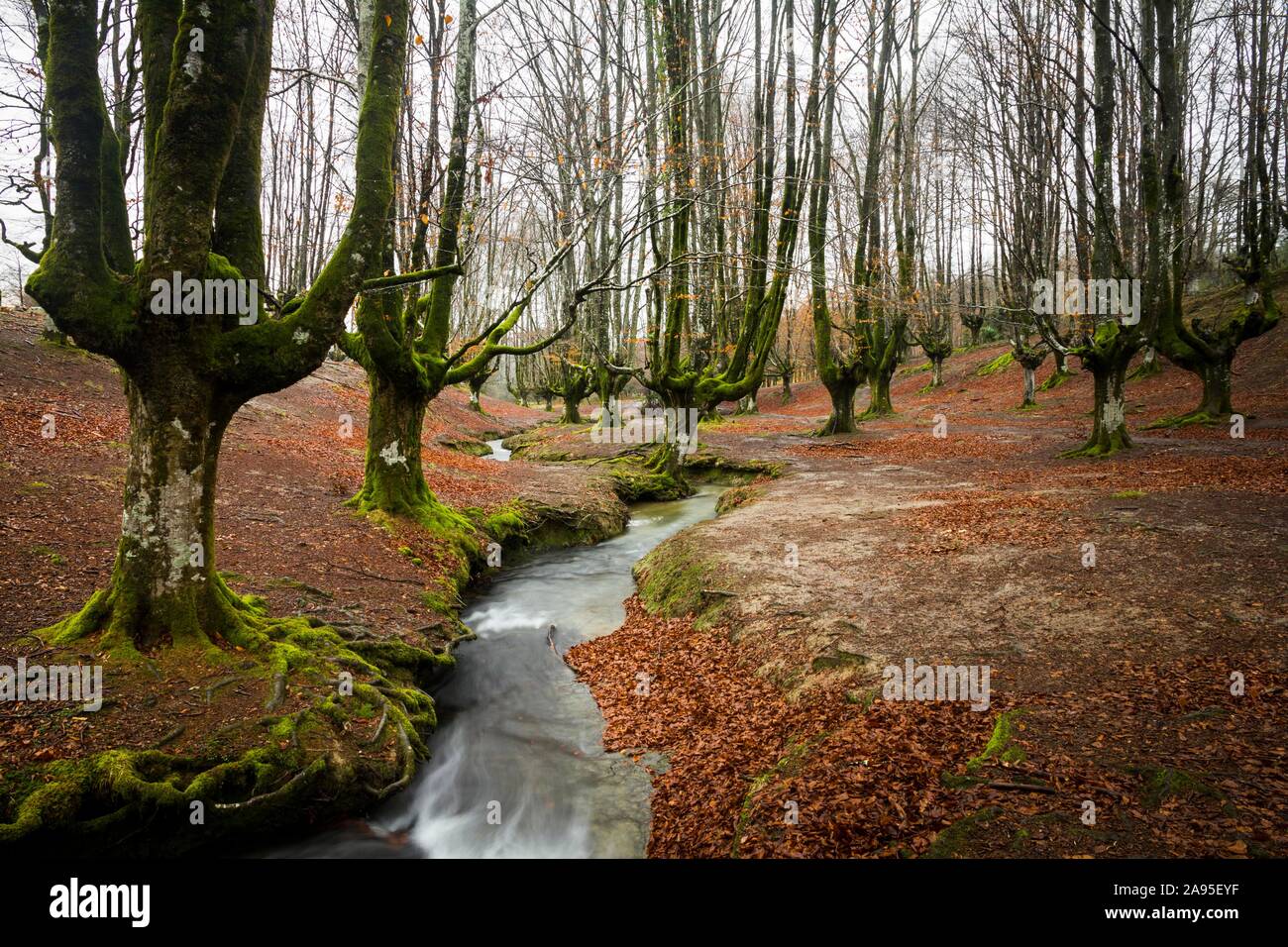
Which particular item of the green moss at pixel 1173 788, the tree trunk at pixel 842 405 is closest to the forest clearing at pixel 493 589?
the green moss at pixel 1173 788

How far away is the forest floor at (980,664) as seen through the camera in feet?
11.7

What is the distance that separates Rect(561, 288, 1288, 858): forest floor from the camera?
11.7ft

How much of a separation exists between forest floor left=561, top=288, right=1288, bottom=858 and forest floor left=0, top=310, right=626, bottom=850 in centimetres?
299

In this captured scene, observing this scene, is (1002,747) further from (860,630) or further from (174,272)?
(174,272)

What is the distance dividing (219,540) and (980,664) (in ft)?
28.7

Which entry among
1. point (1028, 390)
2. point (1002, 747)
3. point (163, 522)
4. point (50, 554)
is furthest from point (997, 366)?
point (50, 554)

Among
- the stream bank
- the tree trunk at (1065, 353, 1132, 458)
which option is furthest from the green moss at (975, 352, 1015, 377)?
the stream bank

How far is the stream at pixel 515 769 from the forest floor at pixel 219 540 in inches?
24.0

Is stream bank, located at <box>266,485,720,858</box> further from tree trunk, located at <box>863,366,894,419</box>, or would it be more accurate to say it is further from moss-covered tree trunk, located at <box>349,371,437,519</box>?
tree trunk, located at <box>863,366,894,419</box>

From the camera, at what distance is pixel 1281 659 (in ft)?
14.9

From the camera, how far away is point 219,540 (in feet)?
26.1
